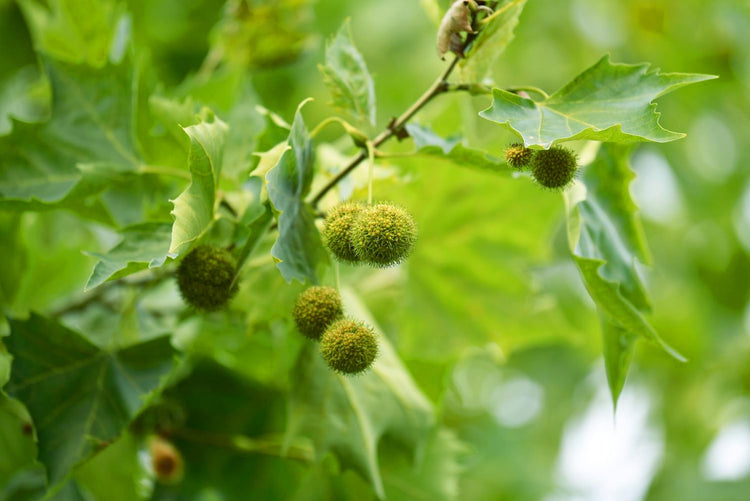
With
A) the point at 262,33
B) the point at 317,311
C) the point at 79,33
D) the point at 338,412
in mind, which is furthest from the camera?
the point at 262,33

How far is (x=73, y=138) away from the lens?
2.34 m

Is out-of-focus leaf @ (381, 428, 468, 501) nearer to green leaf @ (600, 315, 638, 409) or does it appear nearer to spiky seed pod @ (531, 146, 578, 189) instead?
green leaf @ (600, 315, 638, 409)

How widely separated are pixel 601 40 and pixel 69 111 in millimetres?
4519

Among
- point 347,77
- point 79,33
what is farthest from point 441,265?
point 79,33

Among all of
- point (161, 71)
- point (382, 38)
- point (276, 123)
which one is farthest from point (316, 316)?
point (382, 38)

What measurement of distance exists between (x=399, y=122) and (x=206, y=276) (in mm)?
577

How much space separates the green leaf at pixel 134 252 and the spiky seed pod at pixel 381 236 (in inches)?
15.9

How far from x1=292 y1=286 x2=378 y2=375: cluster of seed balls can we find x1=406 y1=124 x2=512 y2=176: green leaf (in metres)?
0.40

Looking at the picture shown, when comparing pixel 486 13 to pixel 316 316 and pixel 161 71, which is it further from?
pixel 161 71

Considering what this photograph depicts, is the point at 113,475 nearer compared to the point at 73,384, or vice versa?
the point at 73,384

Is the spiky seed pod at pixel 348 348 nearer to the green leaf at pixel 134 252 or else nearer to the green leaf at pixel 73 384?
the green leaf at pixel 134 252

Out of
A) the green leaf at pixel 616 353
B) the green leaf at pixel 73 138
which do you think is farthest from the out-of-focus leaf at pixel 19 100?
the green leaf at pixel 616 353

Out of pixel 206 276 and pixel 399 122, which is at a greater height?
pixel 399 122

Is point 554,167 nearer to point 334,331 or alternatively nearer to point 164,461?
point 334,331
